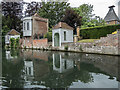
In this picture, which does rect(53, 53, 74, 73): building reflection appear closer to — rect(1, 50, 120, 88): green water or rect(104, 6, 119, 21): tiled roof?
rect(1, 50, 120, 88): green water

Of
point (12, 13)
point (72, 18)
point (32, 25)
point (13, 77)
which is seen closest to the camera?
point (13, 77)

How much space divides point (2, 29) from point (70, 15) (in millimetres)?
22629

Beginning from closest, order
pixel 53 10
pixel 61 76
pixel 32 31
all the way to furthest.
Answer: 1. pixel 61 76
2. pixel 32 31
3. pixel 53 10

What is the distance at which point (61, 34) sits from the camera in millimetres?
20844

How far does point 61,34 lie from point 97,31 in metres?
6.21

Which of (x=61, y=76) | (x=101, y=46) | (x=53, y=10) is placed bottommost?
(x=61, y=76)

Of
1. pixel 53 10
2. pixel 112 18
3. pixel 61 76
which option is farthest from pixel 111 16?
pixel 61 76

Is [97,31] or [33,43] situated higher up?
[97,31]

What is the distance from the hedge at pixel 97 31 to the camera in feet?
59.0

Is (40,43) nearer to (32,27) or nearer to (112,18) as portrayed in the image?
(32,27)

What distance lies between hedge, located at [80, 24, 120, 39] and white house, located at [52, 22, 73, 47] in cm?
252

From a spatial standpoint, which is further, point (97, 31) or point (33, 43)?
point (33, 43)

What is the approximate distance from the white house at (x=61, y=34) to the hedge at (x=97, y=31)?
2.52 metres

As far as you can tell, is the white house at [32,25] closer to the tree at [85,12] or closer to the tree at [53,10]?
the tree at [53,10]
